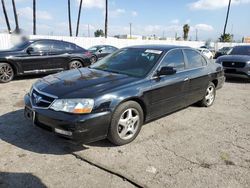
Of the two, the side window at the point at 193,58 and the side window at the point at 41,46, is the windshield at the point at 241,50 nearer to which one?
the side window at the point at 193,58

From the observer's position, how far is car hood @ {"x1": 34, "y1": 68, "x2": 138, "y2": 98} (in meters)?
3.46

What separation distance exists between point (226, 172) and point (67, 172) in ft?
6.58

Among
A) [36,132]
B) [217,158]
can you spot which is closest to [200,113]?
[217,158]

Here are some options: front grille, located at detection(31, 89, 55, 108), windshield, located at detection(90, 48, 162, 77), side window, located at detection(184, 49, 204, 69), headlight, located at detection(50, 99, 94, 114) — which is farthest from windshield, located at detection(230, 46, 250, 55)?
front grille, located at detection(31, 89, 55, 108)

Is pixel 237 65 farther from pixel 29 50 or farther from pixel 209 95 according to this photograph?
pixel 29 50

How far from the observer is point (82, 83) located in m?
3.79

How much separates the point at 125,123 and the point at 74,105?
33.7 inches

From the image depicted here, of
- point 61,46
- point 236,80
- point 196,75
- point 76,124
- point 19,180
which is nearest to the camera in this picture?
point 19,180

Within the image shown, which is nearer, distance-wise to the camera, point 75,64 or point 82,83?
point 82,83

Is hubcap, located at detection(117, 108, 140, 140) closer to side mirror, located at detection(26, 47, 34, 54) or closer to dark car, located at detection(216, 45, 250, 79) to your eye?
side mirror, located at detection(26, 47, 34, 54)

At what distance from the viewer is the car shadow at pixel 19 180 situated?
9.14 ft

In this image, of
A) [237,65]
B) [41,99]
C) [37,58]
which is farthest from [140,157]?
[237,65]

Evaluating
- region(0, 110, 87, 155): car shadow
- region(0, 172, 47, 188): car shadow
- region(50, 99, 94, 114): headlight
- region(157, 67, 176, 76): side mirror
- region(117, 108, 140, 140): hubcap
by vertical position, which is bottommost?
region(0, 172, 47, 188): car shadow

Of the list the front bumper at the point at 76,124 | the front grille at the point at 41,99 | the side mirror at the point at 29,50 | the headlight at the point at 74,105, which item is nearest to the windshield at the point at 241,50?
the side mirror at the point at 29,50
